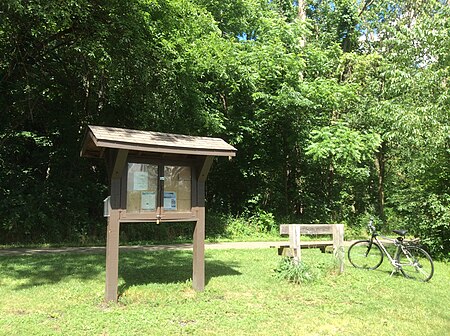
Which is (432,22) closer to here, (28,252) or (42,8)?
(42,8)

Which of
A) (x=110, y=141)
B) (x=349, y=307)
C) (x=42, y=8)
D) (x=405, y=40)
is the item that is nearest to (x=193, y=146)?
(x=110, y=141)

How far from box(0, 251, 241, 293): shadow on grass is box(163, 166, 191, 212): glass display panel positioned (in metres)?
1.59

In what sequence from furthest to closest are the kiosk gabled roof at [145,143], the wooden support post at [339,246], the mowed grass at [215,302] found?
the wooden support post at [339,246] < the kiosk gabled roof at [145,143] < the mowed grass at [215,302]

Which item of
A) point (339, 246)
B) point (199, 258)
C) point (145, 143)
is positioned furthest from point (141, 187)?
point (339, 246)

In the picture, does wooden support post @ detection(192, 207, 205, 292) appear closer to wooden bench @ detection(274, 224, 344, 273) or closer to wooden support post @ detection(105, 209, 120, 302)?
wooden support post @ detection(105, 209, 120, 302)

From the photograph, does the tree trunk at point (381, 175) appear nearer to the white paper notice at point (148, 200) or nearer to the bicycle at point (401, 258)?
the bicycle at point (401, 258)

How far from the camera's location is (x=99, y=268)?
8664 mm

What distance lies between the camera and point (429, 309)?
20.1ft

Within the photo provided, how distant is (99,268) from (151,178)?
3237 mm

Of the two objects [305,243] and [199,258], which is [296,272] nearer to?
[305,243]

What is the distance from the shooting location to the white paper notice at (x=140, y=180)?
6422mm

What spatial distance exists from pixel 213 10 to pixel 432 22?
973 centimetres

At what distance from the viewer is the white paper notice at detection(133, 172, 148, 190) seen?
6.42 m

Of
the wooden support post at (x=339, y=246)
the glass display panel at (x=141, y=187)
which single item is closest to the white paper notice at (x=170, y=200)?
the glass display panel at (x=141, y=187)
